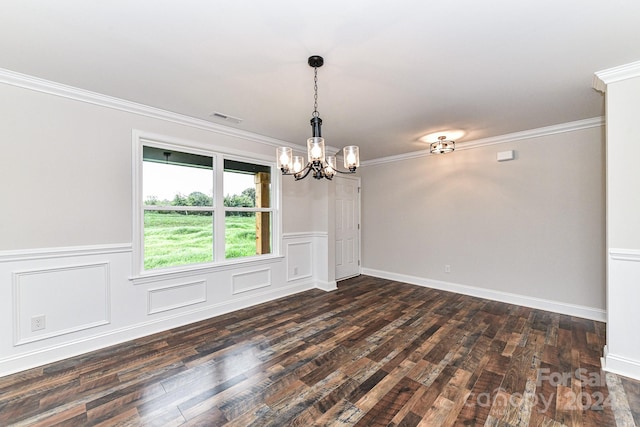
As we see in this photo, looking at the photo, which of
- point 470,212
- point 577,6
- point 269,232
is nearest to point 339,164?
point 269,232

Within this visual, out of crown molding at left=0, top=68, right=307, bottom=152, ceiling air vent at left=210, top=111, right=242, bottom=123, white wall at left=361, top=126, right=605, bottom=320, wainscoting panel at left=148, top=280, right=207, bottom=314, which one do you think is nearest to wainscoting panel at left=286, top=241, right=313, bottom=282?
wainscoting panel at left=148, top=280, right=207, bottom=314

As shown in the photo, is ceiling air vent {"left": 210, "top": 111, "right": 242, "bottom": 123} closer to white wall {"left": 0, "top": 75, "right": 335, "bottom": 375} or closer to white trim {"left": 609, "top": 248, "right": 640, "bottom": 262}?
white wall {"left": 0, "top": 75, "right": 335, "bottom": 375}

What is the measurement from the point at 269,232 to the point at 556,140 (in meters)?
4.16

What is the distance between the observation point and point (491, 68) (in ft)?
7.18

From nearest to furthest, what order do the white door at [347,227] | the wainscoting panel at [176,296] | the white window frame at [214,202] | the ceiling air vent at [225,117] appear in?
the white window frame at [214,202] → the wainscoting panel at [176,296] → the ceiling air vent at [225,117] → the white door at [347,227]

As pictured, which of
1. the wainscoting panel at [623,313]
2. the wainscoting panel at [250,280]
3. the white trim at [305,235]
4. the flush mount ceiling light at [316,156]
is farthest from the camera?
the white trim at [305,235]

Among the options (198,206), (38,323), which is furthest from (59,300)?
(198,206)

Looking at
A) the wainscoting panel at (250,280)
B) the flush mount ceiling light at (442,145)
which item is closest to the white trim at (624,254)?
the flush mount ceiling light at (442,145)

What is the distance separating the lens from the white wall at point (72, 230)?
229cm

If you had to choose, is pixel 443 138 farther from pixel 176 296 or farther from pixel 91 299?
pixel 91 299

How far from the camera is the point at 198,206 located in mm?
3455

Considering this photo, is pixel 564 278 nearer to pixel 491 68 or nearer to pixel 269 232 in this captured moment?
pixel 491 68

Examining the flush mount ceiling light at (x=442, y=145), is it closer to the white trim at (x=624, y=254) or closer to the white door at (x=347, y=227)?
the white door at (x=347, y=227)

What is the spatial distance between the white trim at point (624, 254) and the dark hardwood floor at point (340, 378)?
940mm
